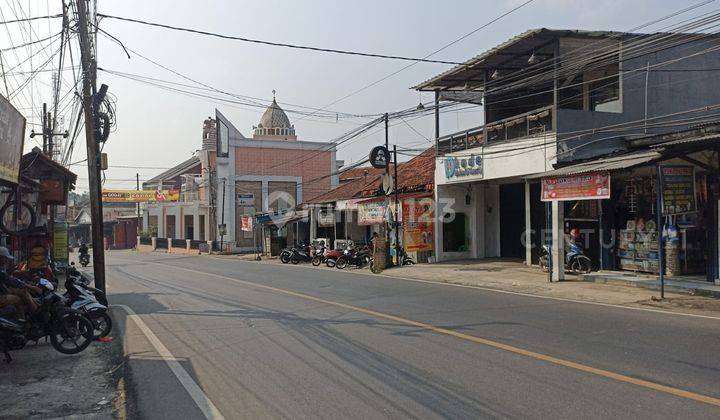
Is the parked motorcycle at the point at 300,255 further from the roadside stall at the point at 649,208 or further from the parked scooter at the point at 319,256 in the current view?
the roadside stall at the point at 649,208

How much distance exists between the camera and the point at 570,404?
5.02m

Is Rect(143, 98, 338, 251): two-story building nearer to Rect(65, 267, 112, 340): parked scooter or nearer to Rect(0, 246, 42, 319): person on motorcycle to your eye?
Rect(65, 267, 112, 340): parked scooter

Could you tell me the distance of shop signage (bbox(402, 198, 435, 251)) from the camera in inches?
965

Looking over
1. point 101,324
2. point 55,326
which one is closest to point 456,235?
point 101,324

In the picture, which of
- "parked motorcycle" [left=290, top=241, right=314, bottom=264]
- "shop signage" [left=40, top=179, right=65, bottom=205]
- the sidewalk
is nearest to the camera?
the sidewalk

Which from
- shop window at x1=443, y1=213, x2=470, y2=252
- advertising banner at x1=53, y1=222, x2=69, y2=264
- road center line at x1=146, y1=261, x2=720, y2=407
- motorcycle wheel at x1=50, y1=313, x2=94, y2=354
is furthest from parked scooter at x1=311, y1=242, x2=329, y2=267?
motorcycle wheel at x1=50, y1=313, x2=94, y2=354

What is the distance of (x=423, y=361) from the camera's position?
22.2ft

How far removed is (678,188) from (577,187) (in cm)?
261

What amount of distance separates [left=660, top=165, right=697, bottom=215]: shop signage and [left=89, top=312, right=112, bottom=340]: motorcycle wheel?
38.9 ft

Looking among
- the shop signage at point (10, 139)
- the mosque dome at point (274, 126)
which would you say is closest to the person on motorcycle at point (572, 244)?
the shop signage at point (10, 139)

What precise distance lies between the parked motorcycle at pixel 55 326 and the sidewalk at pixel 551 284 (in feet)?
32.7

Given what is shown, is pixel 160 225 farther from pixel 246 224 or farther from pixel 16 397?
pixel 16 397

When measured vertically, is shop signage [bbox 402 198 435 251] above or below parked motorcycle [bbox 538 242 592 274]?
above

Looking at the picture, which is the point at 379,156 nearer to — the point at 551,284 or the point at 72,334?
the point at 551,284
